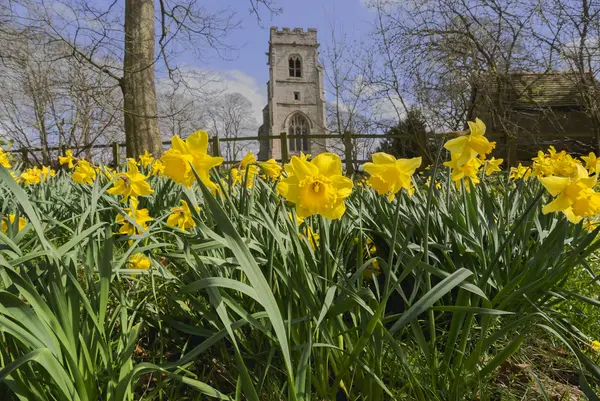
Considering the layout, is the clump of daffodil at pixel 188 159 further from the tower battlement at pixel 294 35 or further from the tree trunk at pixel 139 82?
the tower battlement at pixel 294 35

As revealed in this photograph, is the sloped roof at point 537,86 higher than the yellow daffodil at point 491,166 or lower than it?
higher

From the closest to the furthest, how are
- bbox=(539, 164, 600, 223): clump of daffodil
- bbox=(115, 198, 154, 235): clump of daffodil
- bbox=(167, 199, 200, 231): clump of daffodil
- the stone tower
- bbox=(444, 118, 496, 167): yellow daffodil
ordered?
1. bbox=(539, 164, 600, 223): clump of daffodil
2. bbox=(444, 118, 496, 167): yellow daffodil
3. bbox=(167, 199, 200, 231): clump of daffodil
4. bbox=(115, 198, 154, 235): clump of daffodil
5. the stone tower

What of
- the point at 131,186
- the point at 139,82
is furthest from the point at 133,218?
the point at 139,82

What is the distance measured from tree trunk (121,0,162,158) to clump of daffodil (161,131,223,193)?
6.16 meters

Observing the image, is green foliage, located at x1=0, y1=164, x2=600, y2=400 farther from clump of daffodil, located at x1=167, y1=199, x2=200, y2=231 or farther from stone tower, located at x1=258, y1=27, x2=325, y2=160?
stone tower, located at x1=258, y1=27, x2=325, y2=160

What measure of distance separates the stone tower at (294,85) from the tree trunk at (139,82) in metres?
37.0

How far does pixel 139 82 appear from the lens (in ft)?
22.6

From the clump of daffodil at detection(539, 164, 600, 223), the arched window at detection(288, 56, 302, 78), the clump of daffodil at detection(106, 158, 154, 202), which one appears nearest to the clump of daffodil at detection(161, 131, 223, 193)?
the clump of daffodil at detection(106, 158, 154, 202)

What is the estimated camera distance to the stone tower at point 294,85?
4425 cm

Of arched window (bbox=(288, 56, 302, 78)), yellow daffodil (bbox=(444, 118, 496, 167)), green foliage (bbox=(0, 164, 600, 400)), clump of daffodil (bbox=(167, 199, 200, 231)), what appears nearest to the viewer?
green foliage (bbox=(0, 164, 600, 400))

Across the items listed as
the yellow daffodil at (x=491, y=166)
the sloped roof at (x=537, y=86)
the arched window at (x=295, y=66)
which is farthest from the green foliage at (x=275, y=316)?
the arched window at (x=295, y=66)

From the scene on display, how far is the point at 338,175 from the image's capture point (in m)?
0.94

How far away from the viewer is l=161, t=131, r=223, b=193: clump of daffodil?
969 mm

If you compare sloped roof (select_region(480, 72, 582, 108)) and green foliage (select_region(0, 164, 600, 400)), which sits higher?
sloped roof (select_region(480, 72, 582, 108))
